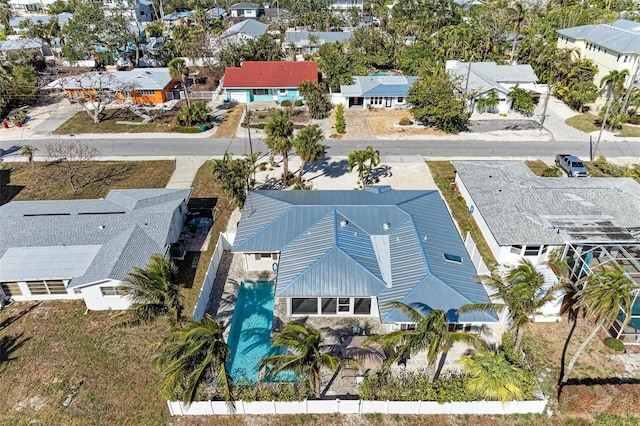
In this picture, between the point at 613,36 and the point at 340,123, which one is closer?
the point at 340,123

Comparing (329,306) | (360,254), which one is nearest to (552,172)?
(360,254)

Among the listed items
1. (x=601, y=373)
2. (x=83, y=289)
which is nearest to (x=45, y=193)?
(x=83, y=289)

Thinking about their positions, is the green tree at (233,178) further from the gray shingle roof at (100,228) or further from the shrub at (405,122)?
the shrub at (405,122)

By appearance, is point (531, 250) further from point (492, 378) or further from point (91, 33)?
point (91, 33)

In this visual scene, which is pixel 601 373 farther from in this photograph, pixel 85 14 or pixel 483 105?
pixel 85 14

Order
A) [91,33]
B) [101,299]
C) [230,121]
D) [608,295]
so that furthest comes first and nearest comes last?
[91,33], [230,121], [101,299], [608,295]
